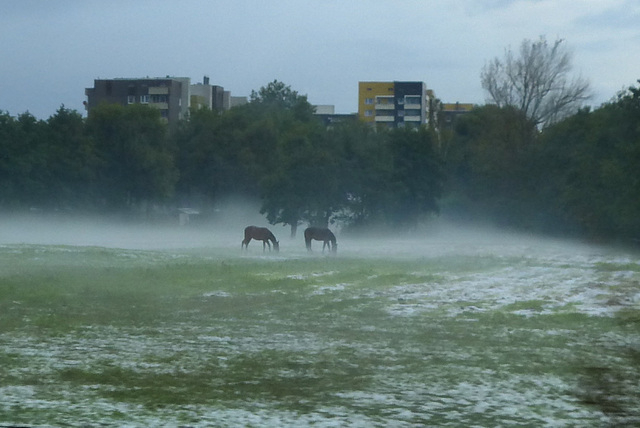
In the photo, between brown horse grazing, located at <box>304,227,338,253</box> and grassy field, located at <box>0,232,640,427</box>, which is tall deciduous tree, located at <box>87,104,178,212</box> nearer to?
brown horse grazing, located at <box>304,227,338,253</box>

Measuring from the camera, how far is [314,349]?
671 inches

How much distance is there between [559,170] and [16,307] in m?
64.0

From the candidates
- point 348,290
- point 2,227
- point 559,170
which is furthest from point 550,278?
point 2,227

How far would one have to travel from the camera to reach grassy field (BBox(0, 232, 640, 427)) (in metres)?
11.6

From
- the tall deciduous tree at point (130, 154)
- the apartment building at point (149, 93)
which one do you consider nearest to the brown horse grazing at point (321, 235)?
the tall deciduous tree at point (130, 154)

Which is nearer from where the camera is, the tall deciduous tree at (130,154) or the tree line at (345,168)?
the tree line at (345,168)

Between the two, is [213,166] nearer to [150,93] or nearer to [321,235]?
[321,235]

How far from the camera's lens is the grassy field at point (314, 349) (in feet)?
38.2

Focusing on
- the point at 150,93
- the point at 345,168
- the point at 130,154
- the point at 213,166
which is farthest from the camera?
the point at 150,93

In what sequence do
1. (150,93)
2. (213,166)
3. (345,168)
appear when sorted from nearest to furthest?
1. (345,168)
2. (213,166)
3. (150,93)

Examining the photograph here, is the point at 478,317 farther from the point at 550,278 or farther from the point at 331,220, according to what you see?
the point at 331,220

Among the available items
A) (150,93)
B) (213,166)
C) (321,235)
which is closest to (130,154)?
(213,166)

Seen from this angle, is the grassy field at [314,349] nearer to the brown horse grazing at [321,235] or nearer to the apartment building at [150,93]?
the brown horse grazing at [321,235]

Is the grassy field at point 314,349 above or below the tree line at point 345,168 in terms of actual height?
below
